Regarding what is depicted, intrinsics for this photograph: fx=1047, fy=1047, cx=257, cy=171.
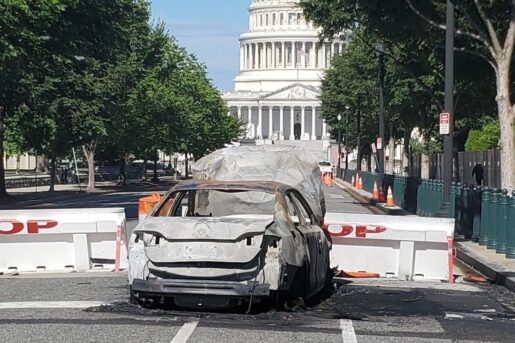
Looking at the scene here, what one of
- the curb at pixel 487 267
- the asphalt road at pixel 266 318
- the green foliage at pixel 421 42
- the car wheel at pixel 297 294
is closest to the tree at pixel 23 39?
the green foliage at pixel 421 42

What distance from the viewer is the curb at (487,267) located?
16.0 meters

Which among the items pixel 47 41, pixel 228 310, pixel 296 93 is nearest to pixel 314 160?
pixel 228 310

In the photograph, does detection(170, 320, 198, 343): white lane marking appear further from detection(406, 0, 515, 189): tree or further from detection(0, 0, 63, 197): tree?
detection(0, 0, 63, 197): tree

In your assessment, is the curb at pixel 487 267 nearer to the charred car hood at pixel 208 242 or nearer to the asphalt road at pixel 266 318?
the asphalt road at pixel 266 318

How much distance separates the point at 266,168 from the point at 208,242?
6.96 metres

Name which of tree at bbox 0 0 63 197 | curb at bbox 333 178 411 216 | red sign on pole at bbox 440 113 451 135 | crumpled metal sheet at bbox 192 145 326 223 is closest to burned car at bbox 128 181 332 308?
crumpled metal sheet at bbox 192 145 326 223

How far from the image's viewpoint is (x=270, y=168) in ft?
59.6

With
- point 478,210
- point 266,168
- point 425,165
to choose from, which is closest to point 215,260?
point 266,168

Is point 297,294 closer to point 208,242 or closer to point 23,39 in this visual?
point 208,242

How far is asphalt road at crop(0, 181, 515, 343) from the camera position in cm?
1024

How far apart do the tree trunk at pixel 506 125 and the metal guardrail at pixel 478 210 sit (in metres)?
0.86

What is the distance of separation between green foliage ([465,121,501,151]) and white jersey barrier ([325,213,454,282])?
5124 centimetres

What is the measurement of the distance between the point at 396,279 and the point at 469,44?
16.1 metres

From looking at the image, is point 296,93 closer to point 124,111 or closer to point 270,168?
point 124,111
